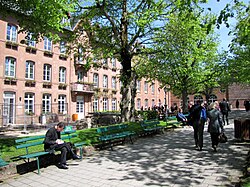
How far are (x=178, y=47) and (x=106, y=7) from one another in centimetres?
572

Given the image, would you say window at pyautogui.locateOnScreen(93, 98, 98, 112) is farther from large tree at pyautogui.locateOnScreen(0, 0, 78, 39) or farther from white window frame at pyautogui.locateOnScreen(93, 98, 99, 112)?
large tree at pyautogui.locateOnScreen(0, 0, 78, 39)

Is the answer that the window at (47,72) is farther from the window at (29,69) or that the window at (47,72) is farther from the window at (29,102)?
the window at (29,102)

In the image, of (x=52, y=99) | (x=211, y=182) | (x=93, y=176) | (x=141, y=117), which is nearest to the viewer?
(x=211, y=182)

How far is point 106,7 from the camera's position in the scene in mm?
14359

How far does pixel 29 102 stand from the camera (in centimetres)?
2538

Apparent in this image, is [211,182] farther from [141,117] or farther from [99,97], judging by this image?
[99,97]

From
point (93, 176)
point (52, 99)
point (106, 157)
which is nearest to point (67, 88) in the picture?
point (52, 99)

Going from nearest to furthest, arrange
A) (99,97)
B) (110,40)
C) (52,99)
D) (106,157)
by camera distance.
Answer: (106,157) → (110,40) → (52,99) → (99,97)

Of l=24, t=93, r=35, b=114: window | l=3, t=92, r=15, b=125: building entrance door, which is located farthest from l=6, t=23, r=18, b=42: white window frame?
l=24, t=93, r=35, b=114: window

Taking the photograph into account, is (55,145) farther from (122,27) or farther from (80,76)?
(80,76)

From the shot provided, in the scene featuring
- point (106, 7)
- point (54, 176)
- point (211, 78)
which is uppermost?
point (106, 7)

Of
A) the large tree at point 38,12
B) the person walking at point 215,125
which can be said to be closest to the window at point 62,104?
the large tree at point 38,12

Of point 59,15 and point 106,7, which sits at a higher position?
point 106,7

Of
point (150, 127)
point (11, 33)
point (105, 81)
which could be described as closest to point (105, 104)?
point (105, 81)
